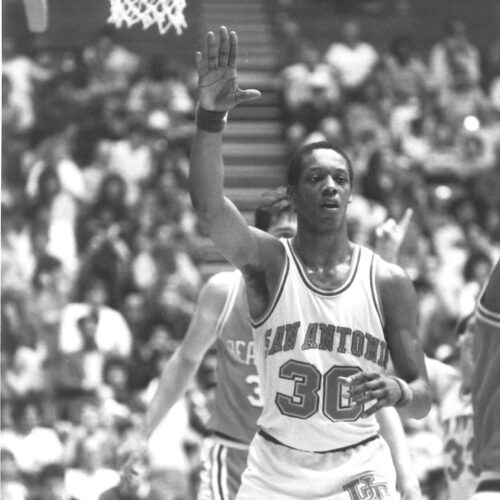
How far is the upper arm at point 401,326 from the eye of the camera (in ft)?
19.8

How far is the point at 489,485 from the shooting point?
15.4 ft

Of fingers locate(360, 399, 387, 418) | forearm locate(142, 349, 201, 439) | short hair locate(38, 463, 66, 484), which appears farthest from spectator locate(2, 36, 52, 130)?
fingers locate(360, 399, 387, 418)

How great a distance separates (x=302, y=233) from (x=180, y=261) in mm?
8563

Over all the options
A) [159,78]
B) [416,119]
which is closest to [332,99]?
[416,119]

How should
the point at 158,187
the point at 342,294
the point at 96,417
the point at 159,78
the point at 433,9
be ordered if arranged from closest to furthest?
1. the point at 342,294
2. the point at 96,417
3. the point at 158,187
4. the point at 159,78
5. the point at 433,9

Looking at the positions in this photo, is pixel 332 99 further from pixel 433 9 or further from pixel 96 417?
pixel 96 417

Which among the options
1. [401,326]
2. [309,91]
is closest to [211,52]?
[401,326]

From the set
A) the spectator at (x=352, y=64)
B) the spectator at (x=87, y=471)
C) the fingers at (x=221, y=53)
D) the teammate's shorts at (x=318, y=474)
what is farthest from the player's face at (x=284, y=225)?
the spectator at (x=352, y=64)

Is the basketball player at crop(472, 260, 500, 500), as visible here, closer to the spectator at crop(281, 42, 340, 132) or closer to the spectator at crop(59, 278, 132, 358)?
the spectator at crop(59, 278, 132, 358)

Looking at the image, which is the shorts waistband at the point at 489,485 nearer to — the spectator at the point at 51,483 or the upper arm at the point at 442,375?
the upper arm at the point at 442,375

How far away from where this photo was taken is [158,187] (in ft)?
51.7

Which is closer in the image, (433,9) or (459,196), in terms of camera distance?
(459,196)

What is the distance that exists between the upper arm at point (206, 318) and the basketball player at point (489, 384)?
271 cm

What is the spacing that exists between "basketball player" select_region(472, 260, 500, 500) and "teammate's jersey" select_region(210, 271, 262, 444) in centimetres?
265
